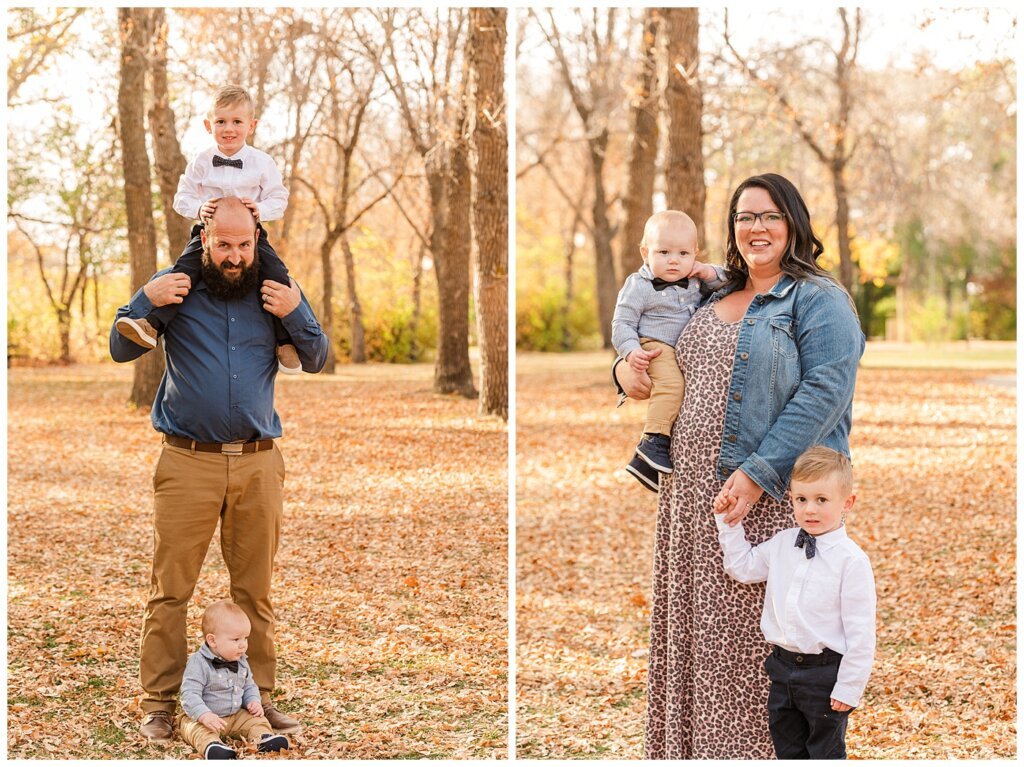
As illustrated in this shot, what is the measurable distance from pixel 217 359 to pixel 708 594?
138cm

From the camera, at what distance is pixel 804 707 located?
90.8 inches

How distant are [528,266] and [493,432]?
1319 cm

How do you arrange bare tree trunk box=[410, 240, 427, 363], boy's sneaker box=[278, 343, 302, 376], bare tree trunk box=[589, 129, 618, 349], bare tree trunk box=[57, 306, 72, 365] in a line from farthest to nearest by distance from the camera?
bare tree trunk box=[589, 129, 618, 349], bare tree trunk box=[57, 306, 72, 365], bare tree trunk box=[410, 240, 427, 363], boy's sneaker box=[278, 343, 302, 376]

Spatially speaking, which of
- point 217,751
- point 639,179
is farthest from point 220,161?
point 639,179

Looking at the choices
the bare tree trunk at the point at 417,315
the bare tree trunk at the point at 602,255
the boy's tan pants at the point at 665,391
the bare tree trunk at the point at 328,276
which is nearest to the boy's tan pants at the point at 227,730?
the boy's tan pants at the point at 665,391

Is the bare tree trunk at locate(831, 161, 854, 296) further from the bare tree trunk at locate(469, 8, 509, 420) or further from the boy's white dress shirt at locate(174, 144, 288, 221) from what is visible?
the boy's white dress shirt at locate(174, 144, 288, 221)

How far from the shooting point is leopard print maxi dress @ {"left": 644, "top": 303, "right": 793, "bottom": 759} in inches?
97.8

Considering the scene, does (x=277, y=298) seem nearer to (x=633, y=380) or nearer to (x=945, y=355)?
→ (x=633, y=380)

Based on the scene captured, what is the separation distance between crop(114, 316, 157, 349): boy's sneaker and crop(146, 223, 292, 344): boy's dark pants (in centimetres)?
4

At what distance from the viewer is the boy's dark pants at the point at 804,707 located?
228 centimetres

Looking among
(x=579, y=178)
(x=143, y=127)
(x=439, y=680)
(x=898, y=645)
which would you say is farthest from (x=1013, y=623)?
(x=579, y=178)

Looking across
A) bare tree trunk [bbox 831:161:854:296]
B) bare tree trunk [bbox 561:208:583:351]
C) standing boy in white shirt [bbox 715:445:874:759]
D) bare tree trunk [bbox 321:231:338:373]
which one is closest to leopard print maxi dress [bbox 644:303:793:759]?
standing boy in white shirt [bbox 715:445:874:759]

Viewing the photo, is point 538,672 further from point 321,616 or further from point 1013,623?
point 1013,623

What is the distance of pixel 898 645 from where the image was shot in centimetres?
436
